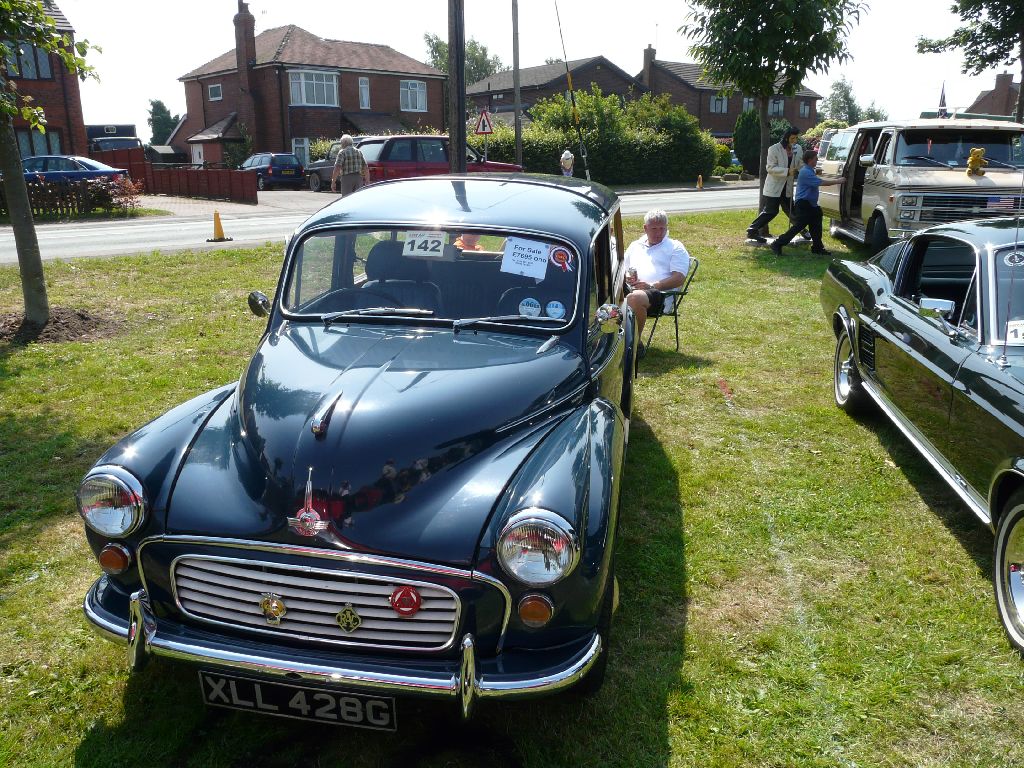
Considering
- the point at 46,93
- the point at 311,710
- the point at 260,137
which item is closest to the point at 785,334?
the point at 311,710

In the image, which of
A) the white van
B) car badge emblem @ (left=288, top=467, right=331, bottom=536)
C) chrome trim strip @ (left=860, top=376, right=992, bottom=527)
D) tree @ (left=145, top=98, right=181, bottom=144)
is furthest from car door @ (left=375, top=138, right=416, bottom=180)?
tree @ (left=145, top=98, right=181, bottom=144)

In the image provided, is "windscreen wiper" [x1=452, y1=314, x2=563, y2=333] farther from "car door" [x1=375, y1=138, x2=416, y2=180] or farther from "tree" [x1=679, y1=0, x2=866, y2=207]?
"car door" [x1=375, y1=138, x2=416, y2=180]

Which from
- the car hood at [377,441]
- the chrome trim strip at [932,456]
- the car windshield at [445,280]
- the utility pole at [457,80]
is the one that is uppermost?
the utility pole at [457,80]

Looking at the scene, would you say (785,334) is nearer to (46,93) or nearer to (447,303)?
(447,303)

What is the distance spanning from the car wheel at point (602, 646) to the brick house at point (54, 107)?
35.4m

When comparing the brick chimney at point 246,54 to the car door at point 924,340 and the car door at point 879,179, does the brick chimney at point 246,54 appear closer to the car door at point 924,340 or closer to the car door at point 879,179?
the car door at point 879,179

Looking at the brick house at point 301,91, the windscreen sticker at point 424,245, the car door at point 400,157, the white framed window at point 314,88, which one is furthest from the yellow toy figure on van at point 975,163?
the white framed window at point 314,88

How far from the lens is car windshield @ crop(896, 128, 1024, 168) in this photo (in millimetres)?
12266

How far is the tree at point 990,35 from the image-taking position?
19.7 m

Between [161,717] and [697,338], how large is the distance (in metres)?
6.58

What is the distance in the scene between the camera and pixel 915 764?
2.99 meters

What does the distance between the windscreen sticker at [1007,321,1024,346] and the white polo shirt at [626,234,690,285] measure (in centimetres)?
363

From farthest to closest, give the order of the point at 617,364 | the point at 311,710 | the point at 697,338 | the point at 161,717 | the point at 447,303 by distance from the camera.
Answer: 1. the point at 697,338
2. the point at 617,364
3. the point at 447,303
4. the point at 161,717
5. the point at 311,710

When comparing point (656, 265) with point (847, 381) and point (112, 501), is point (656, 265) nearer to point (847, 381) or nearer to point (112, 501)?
point (847, 381)
